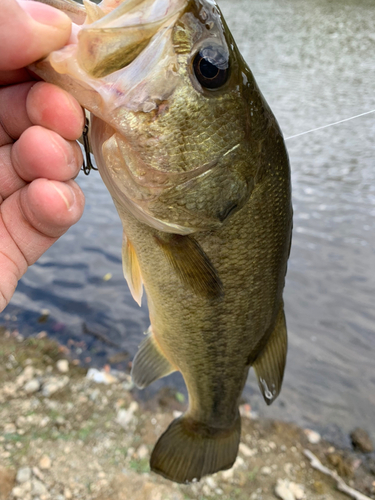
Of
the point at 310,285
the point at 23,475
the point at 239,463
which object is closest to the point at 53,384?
the point at 23,475

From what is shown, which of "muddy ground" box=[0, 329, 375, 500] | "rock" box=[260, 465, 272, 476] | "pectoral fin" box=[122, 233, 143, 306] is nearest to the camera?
"pectoral fin" box=[122, 233, 143, 306]

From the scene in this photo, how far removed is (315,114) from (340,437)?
831cm

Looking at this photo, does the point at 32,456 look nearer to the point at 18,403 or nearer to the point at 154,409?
the point at 18,403

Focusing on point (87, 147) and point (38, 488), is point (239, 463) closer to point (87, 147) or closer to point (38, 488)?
point (38, 488)

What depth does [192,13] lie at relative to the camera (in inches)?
50.6

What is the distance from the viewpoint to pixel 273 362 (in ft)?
7.11

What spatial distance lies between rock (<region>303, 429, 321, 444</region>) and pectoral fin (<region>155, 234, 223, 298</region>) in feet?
9.01

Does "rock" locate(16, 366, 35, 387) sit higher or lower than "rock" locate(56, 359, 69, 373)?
higher

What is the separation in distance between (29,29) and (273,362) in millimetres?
1837

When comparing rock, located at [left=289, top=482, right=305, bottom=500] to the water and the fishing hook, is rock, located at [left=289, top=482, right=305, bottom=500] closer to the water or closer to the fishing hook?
the water

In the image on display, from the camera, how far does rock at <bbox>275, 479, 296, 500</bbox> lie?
10.0ft

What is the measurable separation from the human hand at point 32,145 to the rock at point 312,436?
320cm

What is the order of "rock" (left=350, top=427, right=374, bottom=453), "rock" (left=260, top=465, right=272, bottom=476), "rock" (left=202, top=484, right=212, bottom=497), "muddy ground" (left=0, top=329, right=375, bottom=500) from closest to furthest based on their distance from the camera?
"muddy ground" (left=0, top=329, right=375, bottom=500)
"rock" (left=202, top=484, right=212, bottom=497)
"rock" (left=260, top=465, right=272, bottom=476)
"rock" (left=350, top=427, right=374, bottom=453)

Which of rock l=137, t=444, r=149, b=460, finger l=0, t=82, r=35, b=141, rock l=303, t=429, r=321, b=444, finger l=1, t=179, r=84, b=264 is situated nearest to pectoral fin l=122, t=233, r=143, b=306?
finger l=1, t=179, r=84, b=264
